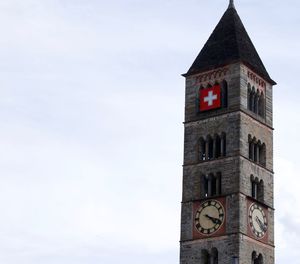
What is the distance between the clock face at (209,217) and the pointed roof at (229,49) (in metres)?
10.4

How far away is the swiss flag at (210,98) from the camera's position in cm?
7262

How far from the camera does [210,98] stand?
7306cm

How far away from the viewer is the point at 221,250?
6788 centimetres

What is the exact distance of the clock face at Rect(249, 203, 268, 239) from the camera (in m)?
69.2

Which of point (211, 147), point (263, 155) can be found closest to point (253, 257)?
point (263, 155)

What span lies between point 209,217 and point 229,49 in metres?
12.7

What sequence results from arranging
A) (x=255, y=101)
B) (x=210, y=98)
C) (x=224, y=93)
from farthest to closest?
(x=255, y=101) < (x=210, y=98) < (x=224, y=93)

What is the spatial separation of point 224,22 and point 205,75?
554 centimetres

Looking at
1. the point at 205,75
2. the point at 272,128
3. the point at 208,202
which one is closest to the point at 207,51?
the point at 205,75

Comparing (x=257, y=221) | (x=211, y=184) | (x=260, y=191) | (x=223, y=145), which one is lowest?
(x=257, y=221)

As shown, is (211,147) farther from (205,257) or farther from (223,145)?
(205,257)

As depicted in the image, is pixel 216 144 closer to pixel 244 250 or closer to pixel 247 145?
pixel 247 145

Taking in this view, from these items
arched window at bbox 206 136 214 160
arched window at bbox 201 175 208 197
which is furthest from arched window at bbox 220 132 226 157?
arched window at bbox 201 175 208 197

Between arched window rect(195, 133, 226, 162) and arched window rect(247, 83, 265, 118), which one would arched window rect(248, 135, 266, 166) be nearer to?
arched window rect(195, 133, 226, 162)
